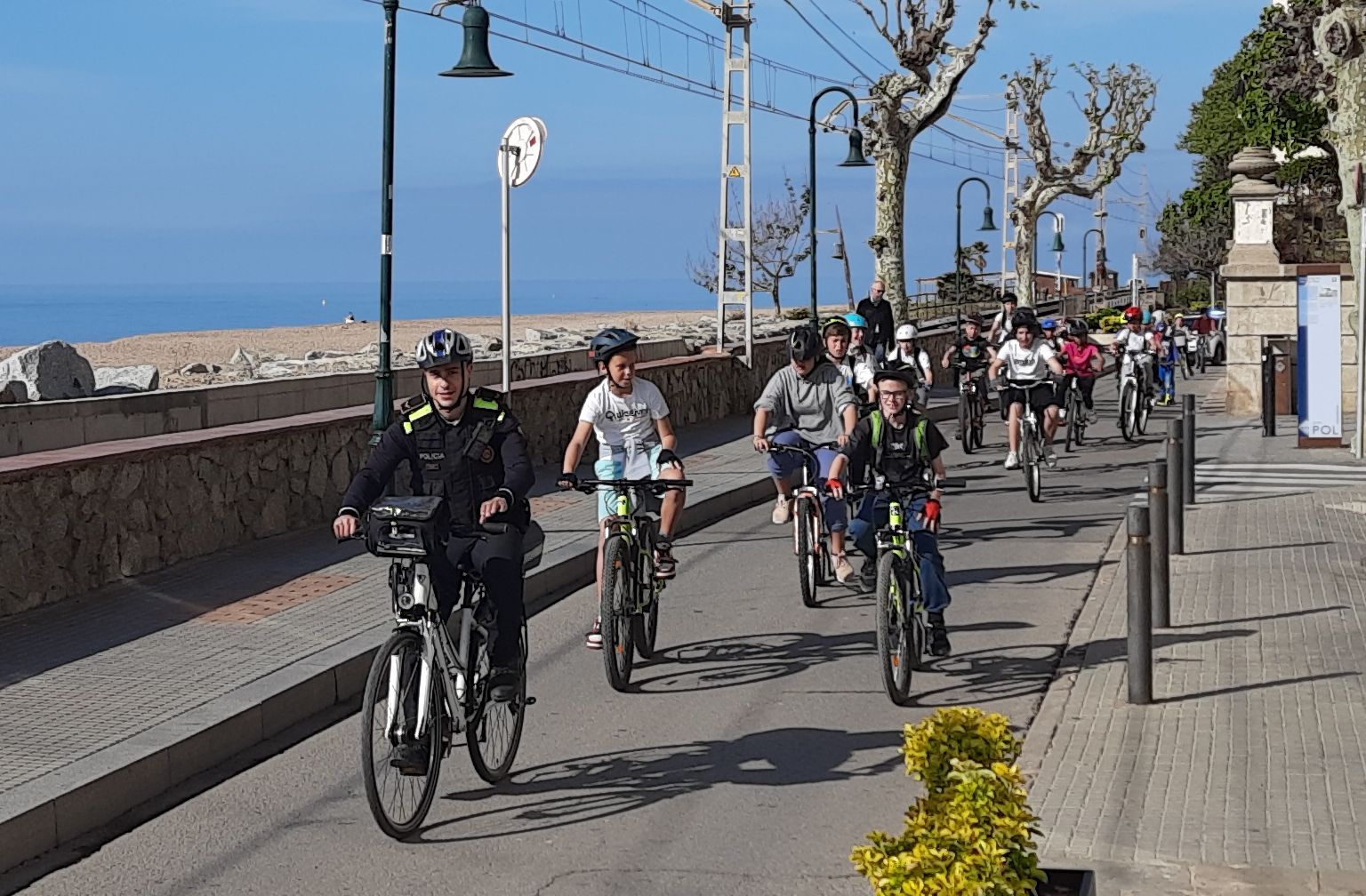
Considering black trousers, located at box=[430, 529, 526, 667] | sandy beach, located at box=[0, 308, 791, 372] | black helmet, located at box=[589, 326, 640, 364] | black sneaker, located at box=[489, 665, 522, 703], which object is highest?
sandy beach, located at box=[0, 308, 791, 372]

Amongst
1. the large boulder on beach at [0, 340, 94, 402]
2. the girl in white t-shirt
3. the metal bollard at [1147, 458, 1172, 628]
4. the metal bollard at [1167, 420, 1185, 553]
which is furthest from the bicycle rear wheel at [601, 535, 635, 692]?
the large boulder on beach at [0, 340, 94, 402]

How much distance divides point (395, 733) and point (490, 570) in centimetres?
79

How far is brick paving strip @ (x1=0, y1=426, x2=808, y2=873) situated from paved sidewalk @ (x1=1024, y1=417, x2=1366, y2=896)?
324 cm

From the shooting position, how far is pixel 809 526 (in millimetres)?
10961

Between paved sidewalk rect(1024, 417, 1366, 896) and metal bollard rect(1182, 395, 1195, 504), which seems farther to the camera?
metal bollard rect(1182, 395, 1195, 504)

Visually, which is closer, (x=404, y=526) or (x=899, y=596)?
(x=404, y=526)

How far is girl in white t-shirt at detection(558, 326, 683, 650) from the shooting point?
9.20 metres

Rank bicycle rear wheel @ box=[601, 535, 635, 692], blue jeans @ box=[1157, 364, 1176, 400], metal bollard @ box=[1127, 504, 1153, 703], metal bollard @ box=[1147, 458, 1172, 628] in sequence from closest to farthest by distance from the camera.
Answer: metal bollard @ box=[1127, 504, 1153, 703] → bicycle rear wheel @ box=[601, 535, 635, 692] → metal bollard @ box=[1147, 458, 1172, 628] → blue jeans @ box=[1157, 364, 1176, 400]

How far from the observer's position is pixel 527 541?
680cm

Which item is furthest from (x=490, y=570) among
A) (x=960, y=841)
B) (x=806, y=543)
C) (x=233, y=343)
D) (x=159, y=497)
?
(x=233, y=343)

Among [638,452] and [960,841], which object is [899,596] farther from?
[960,841]

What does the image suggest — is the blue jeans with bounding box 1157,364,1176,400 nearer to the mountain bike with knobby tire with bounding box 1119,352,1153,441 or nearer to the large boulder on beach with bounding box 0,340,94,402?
the mountain bike with knobby tire with bounding box 1119,352,1153,441

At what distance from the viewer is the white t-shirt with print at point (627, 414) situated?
30.9 feet

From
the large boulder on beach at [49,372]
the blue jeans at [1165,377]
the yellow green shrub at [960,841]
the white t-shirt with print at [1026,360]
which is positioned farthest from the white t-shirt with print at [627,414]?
the blue jeans at [1165,377]
